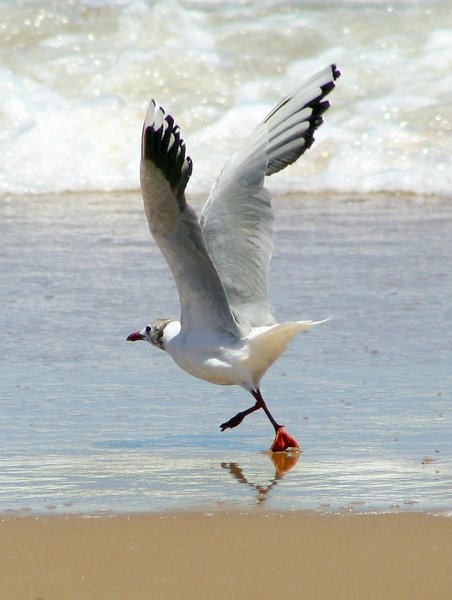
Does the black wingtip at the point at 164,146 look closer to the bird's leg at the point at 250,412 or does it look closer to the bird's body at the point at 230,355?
the bird's body at the point at 230,355

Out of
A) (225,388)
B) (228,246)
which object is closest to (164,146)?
(228,246)

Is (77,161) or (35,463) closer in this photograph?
(35,463)

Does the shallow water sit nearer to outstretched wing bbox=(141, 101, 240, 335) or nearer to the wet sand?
the wet sand

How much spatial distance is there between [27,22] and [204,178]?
4.22 meters

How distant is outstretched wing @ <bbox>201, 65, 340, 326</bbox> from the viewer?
5.82m

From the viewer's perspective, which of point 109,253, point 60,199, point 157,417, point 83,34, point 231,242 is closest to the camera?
point 157,417

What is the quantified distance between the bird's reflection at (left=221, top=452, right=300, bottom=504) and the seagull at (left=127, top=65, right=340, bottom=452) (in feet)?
0.21

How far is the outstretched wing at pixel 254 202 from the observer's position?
5.82 metres

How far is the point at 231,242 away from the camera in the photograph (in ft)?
19.4

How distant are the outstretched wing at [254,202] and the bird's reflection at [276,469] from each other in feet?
2.82

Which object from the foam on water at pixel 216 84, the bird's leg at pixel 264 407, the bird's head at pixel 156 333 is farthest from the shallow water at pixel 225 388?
the foam on water at pixel 216 84

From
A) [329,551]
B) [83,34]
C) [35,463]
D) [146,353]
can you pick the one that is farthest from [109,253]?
[83,34]

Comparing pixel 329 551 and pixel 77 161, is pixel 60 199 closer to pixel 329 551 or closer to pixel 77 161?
pixel 77 161

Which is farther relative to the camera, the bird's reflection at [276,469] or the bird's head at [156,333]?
the bird's head at [156,333]
